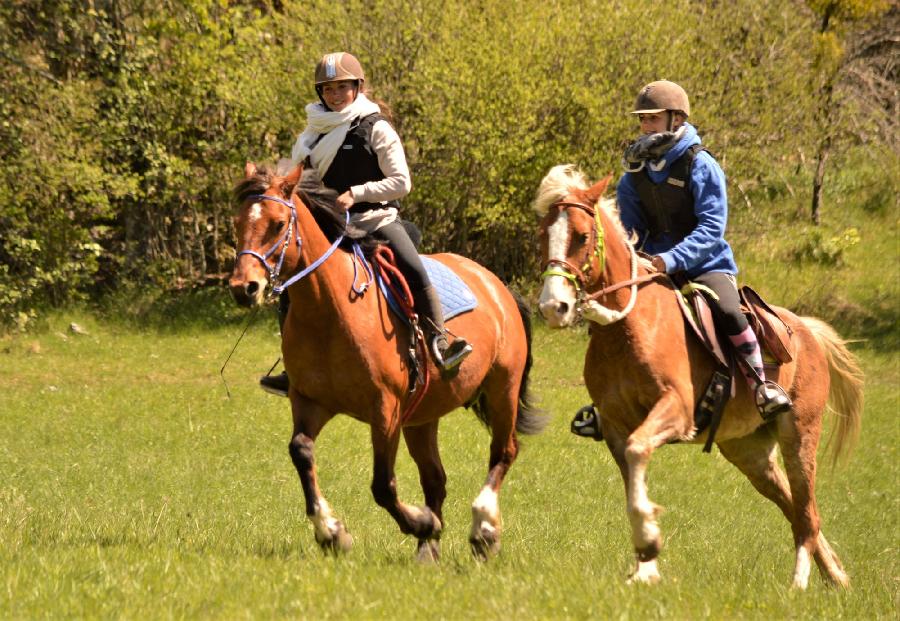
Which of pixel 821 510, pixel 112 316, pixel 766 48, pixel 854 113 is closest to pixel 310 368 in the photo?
pixel 821 510

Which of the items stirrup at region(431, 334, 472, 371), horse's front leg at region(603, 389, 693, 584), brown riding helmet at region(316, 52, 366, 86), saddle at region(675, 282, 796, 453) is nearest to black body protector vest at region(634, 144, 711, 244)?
saddle at region(675, 282, 796, 453)

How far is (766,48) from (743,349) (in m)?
19.9

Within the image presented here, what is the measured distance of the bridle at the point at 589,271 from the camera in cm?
736

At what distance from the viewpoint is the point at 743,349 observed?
8422 mm

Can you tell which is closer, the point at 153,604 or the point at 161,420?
the point at 153,604

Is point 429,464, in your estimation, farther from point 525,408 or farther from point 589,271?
point 589,271

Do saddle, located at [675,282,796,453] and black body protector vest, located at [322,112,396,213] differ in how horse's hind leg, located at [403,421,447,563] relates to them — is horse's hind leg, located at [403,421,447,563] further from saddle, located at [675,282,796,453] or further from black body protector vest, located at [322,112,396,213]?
saddle, located at [675,282,796,453]

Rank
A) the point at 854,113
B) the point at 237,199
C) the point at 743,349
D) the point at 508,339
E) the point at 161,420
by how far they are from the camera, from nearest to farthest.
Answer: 1. the point at 237,199
2. the point at 743,349
3. the point at 508,339
4. the point at 161,420
5. the point at 854,113

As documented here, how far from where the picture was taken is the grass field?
259 inches

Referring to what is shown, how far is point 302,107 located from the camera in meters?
24.3

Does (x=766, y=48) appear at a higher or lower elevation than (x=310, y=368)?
lower

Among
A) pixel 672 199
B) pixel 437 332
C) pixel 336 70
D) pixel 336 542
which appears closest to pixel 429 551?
pixel 336 542

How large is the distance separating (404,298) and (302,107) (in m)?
16.2

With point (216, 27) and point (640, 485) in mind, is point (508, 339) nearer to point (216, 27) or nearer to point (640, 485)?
point (640, 485)
